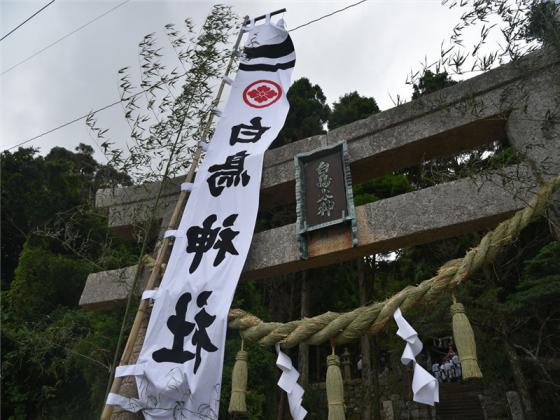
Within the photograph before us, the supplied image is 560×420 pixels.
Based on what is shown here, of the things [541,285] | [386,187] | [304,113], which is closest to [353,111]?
[304,113]

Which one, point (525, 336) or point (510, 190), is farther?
point (525, 336)

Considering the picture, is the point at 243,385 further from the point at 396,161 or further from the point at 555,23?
the point at 555,23

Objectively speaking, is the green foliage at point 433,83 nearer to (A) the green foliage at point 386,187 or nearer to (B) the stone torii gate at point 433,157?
(B) the stone torii gate at point 433,157

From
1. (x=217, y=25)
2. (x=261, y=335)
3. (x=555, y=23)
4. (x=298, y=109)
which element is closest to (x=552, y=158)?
(x=555, y=23)

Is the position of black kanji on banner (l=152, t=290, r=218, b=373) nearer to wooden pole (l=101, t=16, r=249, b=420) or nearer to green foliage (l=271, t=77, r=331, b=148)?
wooden pole (l=101, t=16, r=249, b=420)

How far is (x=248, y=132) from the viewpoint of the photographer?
4.60 m

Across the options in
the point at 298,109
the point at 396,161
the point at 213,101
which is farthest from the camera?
the point at 298,109

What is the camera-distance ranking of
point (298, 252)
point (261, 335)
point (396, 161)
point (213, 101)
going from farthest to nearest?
point (213, 101) < point (396, 161) < point (298, 252) < point (261, 335)

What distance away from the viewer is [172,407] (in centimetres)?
323

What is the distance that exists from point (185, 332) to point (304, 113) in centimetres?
1201

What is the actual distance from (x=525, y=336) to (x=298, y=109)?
919 centimetres

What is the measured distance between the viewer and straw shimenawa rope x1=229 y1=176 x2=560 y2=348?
2.83m

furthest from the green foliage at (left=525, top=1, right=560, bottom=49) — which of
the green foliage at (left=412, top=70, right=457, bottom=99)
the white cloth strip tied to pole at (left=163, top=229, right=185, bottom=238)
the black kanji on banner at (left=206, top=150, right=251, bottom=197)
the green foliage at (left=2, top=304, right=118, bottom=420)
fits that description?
the green foliage at (left=2, top=304, right=118, bottom=420)

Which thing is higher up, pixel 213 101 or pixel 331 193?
pixel 213 101
